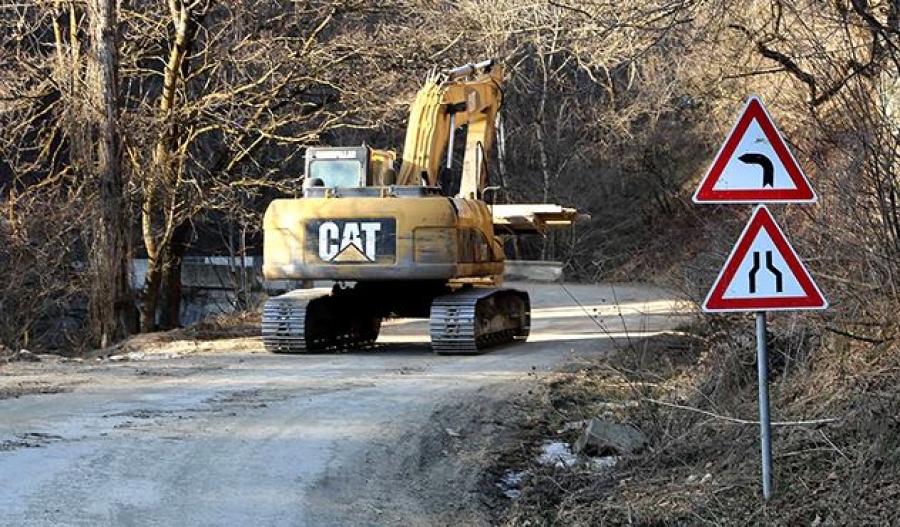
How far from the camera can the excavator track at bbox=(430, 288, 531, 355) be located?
1570 cm

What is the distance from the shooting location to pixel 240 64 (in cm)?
2317

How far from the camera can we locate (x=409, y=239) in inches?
611

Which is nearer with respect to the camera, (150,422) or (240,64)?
(150,422)

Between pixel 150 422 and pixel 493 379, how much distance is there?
4536mm

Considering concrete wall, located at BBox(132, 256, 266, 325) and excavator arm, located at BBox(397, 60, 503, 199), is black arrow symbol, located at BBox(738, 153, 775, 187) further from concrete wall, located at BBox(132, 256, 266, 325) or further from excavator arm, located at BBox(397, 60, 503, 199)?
concrete wall, located at BBox(132, 256, 266, 325)

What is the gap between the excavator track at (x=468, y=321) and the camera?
51.5ft

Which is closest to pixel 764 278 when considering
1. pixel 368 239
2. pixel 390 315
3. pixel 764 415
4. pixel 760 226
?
pixel 760 226

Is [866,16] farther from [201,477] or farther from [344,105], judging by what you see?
[344,105]

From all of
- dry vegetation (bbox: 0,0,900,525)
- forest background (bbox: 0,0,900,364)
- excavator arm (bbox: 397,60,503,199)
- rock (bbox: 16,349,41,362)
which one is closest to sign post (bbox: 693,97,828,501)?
dry vegetation (bbox: 0,0,900,525)

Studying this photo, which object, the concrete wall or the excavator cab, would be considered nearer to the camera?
the excavator cab

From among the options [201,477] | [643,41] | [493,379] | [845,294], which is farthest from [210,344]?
[845,294]

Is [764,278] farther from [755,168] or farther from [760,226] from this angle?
[755,168]

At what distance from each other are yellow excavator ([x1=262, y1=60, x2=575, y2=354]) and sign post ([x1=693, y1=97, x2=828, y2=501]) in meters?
9.21

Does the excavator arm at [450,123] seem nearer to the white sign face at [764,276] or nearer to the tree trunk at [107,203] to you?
the tree trunk at [107,203]
